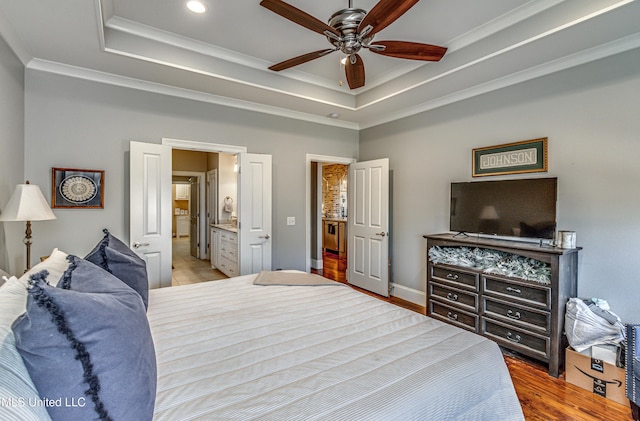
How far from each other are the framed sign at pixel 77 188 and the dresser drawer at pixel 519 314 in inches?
159

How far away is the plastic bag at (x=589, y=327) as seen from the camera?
2.22 metres

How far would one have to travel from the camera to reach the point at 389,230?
450 cm

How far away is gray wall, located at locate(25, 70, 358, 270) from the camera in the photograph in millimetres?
2879

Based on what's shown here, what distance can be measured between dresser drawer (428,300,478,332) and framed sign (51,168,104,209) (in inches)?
148

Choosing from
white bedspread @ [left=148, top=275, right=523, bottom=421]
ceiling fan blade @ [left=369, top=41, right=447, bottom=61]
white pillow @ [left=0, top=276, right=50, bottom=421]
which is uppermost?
ceiling fan blade @ [left=369, top=41, right=447, bottom=61]

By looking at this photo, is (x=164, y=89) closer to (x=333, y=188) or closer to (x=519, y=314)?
(x=519, y=314)

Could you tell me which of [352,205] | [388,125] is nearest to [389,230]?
[352,205]

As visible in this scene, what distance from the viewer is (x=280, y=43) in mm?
3014

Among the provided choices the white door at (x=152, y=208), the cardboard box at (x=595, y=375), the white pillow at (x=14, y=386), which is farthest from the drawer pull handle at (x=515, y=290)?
the white door at (x=152, y=208)

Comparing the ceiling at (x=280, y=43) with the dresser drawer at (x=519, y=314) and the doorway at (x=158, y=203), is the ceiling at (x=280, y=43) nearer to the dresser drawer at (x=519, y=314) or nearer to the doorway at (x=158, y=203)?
the doorway at (x=158, y=203)

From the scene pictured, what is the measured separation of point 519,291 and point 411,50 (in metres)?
2.25

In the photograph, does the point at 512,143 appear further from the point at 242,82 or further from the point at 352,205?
the point at 242,82

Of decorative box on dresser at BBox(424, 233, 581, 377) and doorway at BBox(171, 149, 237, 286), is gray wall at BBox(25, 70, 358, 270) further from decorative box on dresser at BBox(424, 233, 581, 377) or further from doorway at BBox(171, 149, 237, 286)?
decorative box on dresser at BBox(424, 233, 581, 377)

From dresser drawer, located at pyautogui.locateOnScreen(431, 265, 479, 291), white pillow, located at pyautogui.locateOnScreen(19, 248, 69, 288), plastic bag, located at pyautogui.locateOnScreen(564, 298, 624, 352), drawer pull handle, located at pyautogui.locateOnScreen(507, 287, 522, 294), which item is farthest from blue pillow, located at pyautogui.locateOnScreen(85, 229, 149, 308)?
plastic bag, located at pyautogui.locateOnScreen(564, 298, 624, 352)
